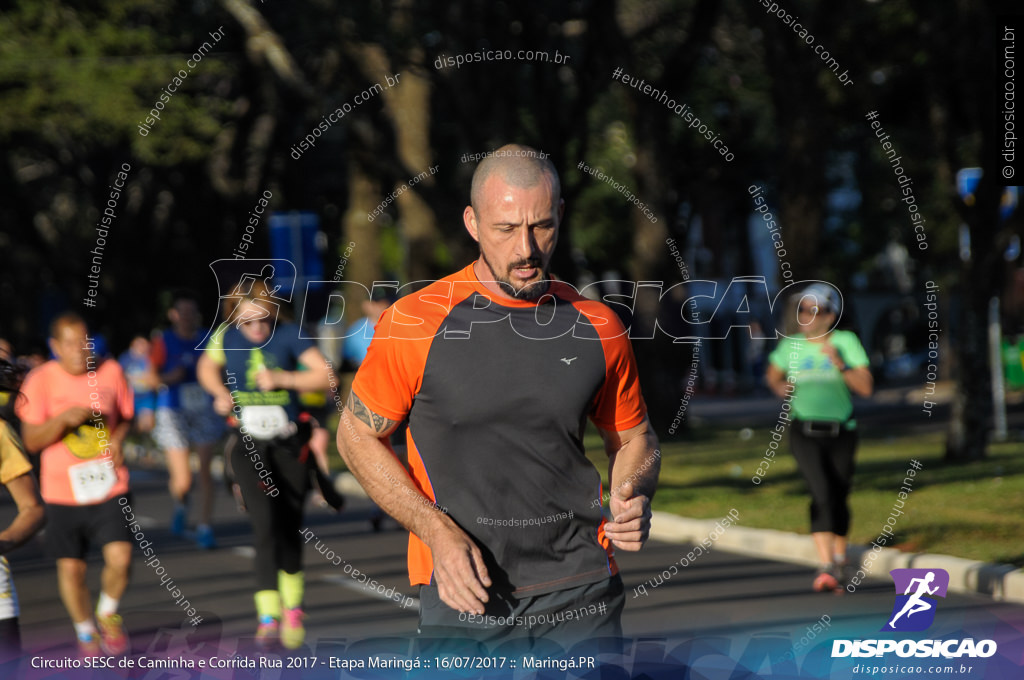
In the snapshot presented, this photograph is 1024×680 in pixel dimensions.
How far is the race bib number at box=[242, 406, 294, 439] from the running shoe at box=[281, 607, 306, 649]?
3.29ft

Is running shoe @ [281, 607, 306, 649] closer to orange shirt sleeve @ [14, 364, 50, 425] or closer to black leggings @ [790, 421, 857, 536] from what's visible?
orange shirt sleeve @ [14, 364, 50, 425]

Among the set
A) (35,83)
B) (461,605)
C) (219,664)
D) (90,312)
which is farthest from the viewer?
(90,312)

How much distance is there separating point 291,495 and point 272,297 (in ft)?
3.88

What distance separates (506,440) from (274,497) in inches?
177

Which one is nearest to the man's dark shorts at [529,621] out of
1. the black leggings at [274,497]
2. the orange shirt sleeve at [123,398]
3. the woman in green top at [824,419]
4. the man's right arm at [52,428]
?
the black leggings at [274,497]

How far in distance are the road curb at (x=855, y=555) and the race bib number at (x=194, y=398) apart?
4.17 meters

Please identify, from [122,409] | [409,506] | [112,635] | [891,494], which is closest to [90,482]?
[122,409]

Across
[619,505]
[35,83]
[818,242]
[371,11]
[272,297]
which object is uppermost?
[35,83]

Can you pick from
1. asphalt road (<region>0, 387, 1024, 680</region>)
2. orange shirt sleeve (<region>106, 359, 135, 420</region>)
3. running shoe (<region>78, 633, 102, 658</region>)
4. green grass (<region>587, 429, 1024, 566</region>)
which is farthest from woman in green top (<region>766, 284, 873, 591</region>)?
running shoe (<region>78, 633, 102, 658</region>)

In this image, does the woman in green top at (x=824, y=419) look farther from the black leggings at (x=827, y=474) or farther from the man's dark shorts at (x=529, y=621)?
the man's dark shorts at (x=529, y=621)

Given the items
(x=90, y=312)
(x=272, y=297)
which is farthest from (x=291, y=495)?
(x=90, y=312)

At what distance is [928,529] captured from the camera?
1066 centimetres

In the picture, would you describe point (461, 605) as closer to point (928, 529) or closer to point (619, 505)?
point (619, 505)

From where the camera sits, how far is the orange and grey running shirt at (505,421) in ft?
12.5
